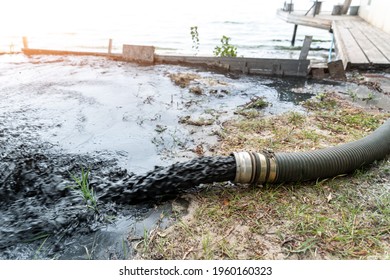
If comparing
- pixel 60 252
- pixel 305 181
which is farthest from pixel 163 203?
pixel 305 181

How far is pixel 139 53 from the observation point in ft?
32.0

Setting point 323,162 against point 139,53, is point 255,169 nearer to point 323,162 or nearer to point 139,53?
point 323,162

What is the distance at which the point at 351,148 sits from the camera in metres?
3.23

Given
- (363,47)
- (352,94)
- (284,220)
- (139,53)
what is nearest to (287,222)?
(284,220)

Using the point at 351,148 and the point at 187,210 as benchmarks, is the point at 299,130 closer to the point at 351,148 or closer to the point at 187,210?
the point at 351,148

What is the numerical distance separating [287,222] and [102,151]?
279 centimetres

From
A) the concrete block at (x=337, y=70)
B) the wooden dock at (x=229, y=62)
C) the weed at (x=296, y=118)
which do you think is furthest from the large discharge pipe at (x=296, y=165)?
the wooden dock at (x=229, y=62)

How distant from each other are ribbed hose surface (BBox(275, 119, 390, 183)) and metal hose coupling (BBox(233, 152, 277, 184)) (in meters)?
0.08

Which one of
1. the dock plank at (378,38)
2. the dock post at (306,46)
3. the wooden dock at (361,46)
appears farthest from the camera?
the dock plank at (378,38)

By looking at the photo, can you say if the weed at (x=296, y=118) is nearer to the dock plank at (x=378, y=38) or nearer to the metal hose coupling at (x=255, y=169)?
the metal hose coupling at (x=255, y=169)

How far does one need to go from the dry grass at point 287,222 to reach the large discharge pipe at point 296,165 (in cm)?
11

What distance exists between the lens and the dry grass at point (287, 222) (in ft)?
7.38

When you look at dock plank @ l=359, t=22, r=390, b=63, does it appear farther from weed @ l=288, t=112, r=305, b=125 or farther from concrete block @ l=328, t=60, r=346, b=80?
weed @ l=288, t=112, r=305, b=125

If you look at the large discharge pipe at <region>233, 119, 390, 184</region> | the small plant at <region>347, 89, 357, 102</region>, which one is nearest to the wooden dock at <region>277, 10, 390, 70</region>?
the small plant at <region>347, 89, 357, 102</region>
